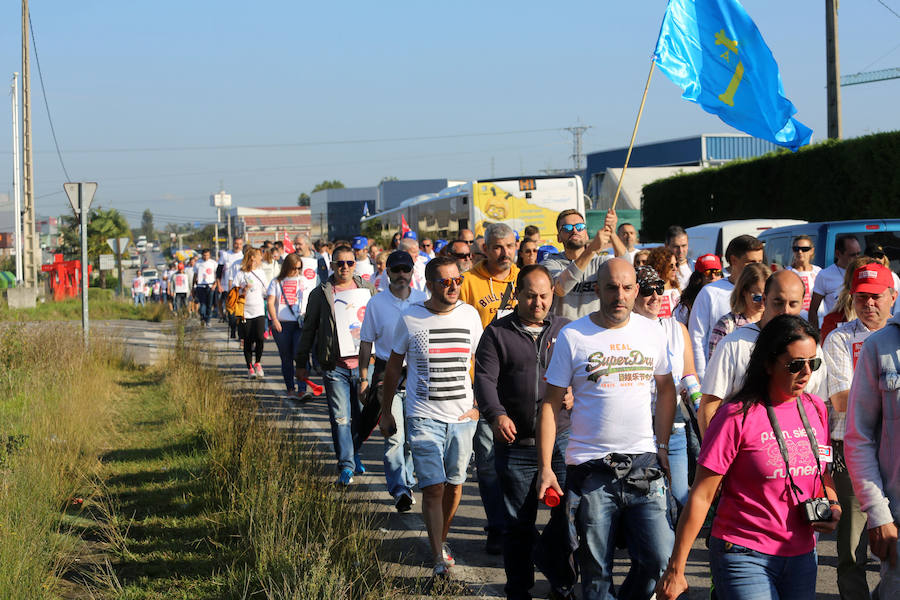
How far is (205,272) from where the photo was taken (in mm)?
25578

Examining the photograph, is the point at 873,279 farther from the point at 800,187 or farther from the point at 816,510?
the point at 800,187

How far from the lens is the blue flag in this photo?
995 cm

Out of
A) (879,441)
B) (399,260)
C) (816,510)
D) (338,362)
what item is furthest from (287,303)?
(816,510)

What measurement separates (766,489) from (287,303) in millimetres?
9818

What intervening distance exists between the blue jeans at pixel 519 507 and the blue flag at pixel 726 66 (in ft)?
17.7

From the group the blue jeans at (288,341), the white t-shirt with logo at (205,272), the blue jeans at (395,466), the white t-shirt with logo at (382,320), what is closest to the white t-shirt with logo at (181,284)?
the white t-shirt with logo at (205,272)

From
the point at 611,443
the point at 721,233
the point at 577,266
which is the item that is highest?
the point at 721,233

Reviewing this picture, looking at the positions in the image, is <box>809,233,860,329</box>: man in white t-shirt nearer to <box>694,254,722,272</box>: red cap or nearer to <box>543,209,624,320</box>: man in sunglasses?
<box>694,254,722,272</box>: red cap

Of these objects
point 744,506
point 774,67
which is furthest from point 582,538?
point 774,67

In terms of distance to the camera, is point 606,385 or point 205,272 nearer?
point 606,385

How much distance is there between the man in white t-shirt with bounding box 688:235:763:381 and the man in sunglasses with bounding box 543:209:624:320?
670mm

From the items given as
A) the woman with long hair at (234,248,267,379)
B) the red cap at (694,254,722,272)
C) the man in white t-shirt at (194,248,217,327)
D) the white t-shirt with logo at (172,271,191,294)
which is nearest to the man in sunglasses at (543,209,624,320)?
the red cap at (694,254,722,272)

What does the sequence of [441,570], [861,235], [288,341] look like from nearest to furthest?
[441,570], [861,235], [288,341]

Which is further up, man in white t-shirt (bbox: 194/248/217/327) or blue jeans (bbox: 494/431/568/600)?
man in white t-shirt (bbox: 194/248/217/327)
